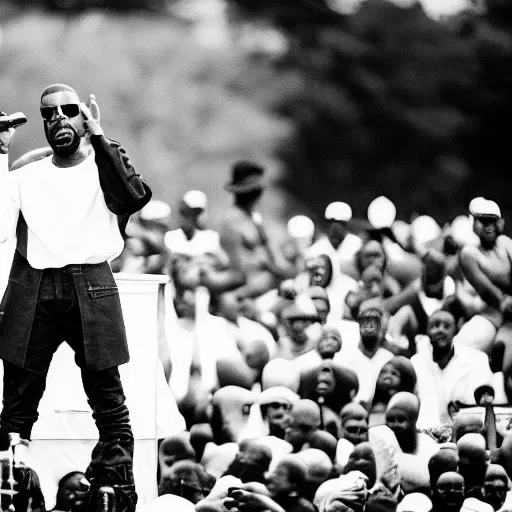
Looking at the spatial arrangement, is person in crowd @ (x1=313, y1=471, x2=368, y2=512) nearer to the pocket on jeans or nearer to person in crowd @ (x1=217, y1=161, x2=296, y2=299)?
person in crowd @ (x1=217, y1=161, x2=296, y2=299)

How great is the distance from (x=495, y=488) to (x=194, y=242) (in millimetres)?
1852

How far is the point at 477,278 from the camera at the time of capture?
19.5ft

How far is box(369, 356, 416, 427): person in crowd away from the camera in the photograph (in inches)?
225

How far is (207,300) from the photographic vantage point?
228 inches

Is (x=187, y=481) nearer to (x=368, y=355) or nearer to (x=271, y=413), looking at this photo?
(x=271, y=413)

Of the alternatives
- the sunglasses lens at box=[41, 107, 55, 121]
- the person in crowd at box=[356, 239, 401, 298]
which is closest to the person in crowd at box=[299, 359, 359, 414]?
the person in crowd at box=[356, 239, 401, 298]

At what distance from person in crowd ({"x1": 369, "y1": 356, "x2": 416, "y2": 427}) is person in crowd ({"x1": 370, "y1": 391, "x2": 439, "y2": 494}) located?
26 mm

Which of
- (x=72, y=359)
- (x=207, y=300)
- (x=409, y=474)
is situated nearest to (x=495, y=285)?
(x=409, y=474)

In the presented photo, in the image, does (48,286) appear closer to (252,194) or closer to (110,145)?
(110,145)

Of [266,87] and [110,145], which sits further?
[266,87]

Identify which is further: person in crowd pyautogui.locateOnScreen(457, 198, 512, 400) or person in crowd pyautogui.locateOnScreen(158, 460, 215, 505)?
person in crowd pyautogui.locateOnScreen(457, 198, 512, 400)

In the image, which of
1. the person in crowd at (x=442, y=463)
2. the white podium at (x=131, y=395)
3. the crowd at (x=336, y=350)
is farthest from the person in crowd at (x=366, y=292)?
the white podium at (x=131, y=395)

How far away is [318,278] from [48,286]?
1.95 metres

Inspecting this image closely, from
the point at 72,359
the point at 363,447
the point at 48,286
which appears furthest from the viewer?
the point at 363,447
